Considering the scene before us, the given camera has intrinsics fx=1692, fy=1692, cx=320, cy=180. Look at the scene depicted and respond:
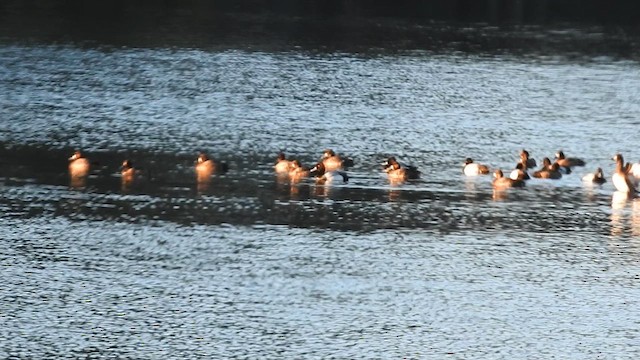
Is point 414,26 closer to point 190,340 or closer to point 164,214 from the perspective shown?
point 164,214

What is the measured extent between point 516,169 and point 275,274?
9045 millimetres

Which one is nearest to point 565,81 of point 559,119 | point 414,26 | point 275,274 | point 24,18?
point 559,119

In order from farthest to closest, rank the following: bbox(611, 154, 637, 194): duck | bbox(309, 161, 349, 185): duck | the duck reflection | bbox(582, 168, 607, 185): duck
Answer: bbox(582, 168, 607, 185): duck, bbox(611, 154, 637, 194): duck, bbox(309, 161, 349, 185): duck, the duck reflection

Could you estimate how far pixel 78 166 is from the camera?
31359mm

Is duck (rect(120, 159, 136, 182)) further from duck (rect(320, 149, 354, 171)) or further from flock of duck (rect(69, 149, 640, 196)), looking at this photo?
duck (rect(320, 149, 354, 171))

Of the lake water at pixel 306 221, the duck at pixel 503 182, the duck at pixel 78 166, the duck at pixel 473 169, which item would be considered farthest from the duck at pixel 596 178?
the duck at pixel 78 166

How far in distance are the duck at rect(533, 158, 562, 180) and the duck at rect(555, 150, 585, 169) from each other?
0.32m

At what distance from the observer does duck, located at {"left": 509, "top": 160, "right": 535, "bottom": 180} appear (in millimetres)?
31250

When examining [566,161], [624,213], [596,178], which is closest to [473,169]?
[566,161]

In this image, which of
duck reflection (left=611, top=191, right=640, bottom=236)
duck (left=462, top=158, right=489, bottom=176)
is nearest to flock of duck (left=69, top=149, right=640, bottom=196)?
duck (left=462, top=158, right=489, bottom=176)

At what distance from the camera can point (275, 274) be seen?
2397cm

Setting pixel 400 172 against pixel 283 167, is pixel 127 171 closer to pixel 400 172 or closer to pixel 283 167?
pixel 283 167

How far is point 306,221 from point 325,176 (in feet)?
10.7

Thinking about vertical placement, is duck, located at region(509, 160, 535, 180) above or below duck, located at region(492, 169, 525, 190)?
above
